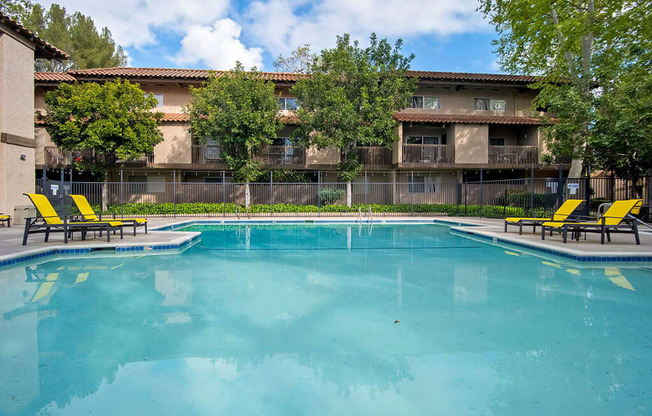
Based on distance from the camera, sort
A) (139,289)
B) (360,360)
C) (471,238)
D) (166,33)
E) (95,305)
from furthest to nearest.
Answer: (166,33) → (471,238) → (139,289) → (95,305) → (360,360)

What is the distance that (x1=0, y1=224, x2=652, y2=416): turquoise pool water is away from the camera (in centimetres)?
254

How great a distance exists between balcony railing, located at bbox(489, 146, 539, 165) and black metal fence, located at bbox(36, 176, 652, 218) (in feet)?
4.14

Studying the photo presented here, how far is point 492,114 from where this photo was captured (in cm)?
2395

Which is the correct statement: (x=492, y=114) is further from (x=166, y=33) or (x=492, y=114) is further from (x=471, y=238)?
(x=166, y=33)

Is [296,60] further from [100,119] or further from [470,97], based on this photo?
[100,119]

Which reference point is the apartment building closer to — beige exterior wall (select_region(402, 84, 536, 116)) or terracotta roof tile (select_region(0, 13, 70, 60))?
beige exterior wall (select_region(402, 84, 536, 116))

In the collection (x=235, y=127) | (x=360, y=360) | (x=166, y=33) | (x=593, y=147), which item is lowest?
(x=360, y=360)

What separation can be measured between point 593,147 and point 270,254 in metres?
14.3

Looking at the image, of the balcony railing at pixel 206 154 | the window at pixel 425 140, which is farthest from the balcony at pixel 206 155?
the window at pixel 425 140

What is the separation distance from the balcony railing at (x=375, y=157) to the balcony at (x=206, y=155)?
835cm

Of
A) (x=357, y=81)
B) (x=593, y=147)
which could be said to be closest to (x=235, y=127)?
(x=357, y=81)

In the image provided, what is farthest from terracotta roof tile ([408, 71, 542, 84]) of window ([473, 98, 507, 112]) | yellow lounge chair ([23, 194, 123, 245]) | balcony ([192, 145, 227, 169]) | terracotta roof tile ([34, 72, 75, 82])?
terracotta roof tile ([34, 72, 75, 82])

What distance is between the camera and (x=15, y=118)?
46.2 feet

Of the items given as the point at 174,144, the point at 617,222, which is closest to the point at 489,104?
the point at 617,222
